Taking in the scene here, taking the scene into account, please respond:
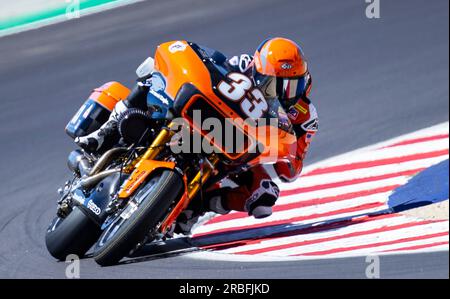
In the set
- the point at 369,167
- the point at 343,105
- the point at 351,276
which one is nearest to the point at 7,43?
the point at 343,105

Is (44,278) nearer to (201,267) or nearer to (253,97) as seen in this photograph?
(201,267)

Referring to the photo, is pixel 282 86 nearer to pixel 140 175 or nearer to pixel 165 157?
pixel 165 157

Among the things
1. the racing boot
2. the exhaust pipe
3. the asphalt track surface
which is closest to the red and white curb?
the racing boot

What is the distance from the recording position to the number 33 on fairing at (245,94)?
7078 millimetres

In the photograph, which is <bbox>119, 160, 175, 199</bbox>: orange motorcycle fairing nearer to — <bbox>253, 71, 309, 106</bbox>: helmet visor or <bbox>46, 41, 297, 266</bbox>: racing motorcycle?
<bbox>46, 41, 297, 266</bbox>: racing motorcycle

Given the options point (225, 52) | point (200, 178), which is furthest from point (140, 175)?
point (225, 52)

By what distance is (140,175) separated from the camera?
7.15m

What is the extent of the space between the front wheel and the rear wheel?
336mm

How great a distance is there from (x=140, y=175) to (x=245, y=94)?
836 millimetres

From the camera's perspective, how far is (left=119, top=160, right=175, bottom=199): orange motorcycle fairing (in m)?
7.13

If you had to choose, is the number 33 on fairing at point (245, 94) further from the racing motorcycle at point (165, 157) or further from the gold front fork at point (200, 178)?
the gold front fork at point (200, 178)

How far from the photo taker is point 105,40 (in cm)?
1271

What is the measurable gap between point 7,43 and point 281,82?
5776 mm

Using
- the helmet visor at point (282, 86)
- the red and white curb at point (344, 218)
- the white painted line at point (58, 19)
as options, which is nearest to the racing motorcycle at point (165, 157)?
the helmet visor at point (282, 86)
